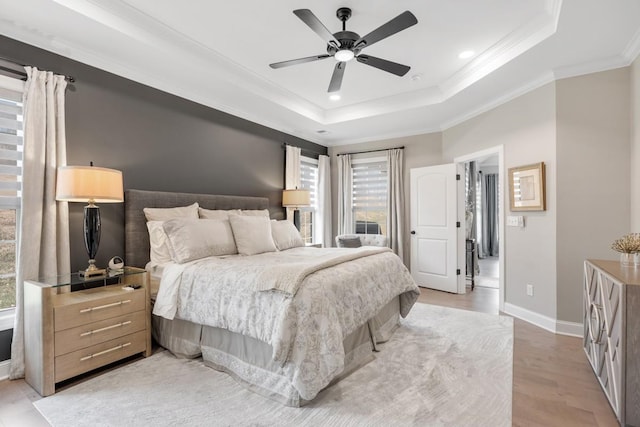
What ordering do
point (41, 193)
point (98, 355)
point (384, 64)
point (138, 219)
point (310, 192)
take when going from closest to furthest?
point (98, 355) → point (41, 193) → point (384, 64) → point (138, 219) → point (310, 192)

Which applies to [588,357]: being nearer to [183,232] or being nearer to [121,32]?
[183,232]

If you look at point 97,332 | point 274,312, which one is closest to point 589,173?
point 274,312

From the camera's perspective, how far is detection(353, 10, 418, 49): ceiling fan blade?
2085 mm

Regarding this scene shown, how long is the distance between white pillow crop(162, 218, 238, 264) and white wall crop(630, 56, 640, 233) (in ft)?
12.5

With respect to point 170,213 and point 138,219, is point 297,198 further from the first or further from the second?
point 138,219

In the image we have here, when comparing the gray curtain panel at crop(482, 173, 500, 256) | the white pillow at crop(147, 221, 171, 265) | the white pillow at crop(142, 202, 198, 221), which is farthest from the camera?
the gray curtain panel at crop(482, 173, 500, 256)

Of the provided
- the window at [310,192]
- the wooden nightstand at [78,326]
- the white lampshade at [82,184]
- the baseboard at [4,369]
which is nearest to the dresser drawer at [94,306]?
the wooden nightstand at [78,326]

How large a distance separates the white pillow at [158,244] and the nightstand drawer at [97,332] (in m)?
0.51

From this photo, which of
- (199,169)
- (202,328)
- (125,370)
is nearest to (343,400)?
(202,328)

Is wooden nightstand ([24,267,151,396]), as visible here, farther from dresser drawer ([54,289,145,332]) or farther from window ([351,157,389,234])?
window ([351,157,389,234])

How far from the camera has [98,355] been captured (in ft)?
7.64

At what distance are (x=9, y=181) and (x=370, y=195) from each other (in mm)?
4938

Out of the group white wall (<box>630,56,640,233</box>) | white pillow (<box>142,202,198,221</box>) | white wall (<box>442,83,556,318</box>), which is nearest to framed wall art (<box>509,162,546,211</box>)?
white wall (<box>442,83,556,318</box>)

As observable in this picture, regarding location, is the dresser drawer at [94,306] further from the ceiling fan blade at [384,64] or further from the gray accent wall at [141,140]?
the ceiling fan blade at [384,64]
